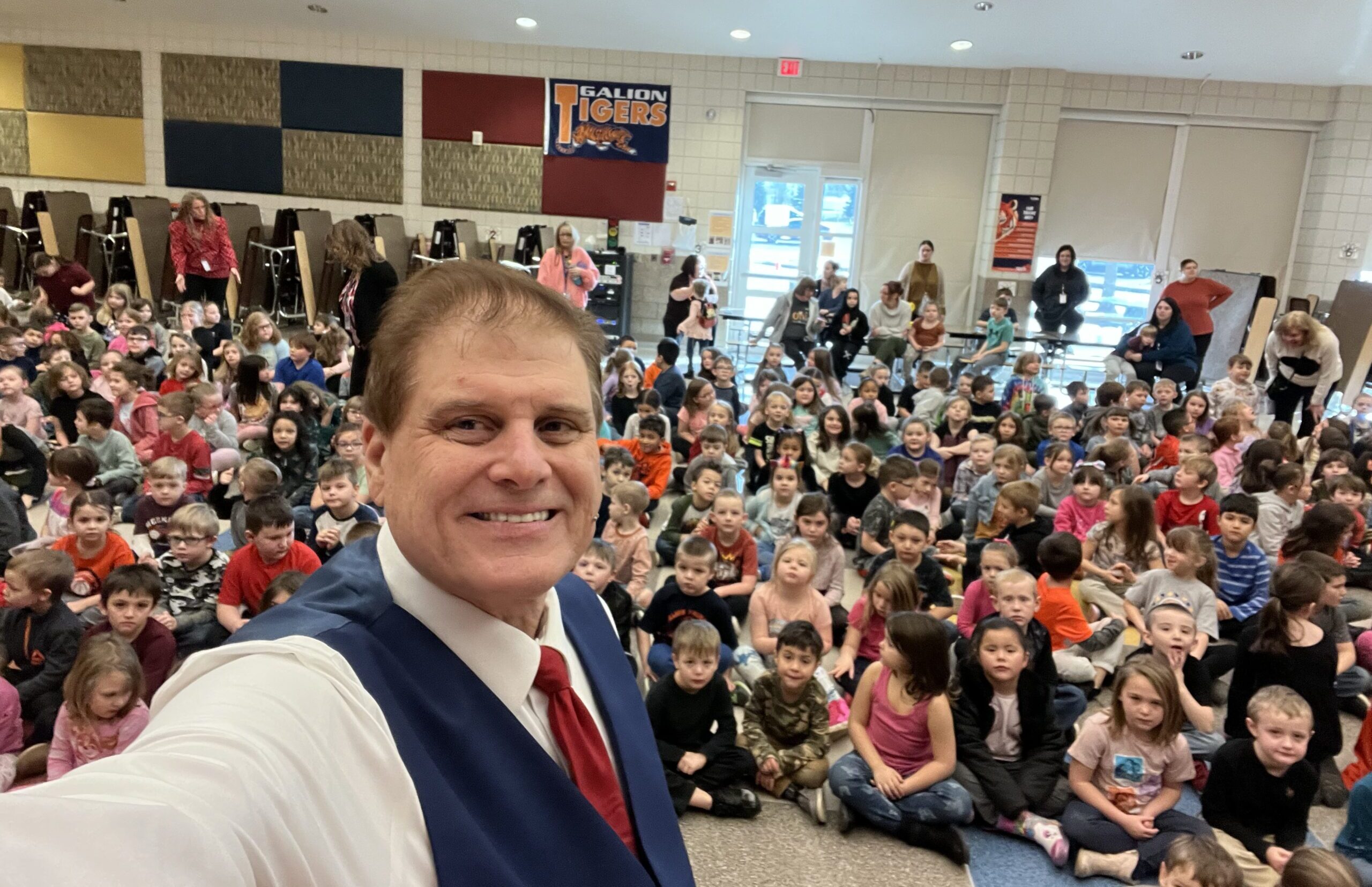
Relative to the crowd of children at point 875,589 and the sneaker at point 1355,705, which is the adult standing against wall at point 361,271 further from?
the sneaker at point 1355,705

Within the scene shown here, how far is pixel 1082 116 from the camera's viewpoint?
1080cm

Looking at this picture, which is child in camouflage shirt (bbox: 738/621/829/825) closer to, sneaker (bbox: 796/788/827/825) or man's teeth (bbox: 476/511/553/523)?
sneaker (bbox: 796/788/827/825)

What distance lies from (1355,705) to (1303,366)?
4353 mm

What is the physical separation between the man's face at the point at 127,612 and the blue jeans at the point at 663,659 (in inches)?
68.4

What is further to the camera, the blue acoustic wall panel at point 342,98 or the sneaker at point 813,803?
the blue acoustic wall panel at point 342,98

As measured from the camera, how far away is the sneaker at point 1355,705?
368 centimetres

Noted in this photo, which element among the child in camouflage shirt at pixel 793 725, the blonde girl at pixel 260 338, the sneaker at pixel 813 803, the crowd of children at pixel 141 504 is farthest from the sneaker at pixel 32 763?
the blonde girl at pixel 260 338

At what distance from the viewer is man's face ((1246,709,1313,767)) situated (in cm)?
261

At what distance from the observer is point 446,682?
2.40 ft

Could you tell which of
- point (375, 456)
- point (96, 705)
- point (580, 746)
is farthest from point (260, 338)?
point (580, 746)

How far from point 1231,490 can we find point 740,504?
127 inches

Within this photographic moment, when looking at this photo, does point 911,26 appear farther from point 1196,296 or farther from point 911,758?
point 911,758

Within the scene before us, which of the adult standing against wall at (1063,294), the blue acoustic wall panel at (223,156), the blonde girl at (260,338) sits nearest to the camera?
the blonde girl at (260,338)

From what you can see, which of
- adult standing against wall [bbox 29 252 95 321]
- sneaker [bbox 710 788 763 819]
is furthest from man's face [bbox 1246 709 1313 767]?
adult standing against wall [bbox 29 252 95 321]
